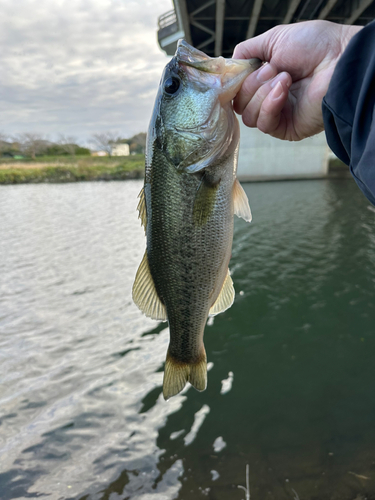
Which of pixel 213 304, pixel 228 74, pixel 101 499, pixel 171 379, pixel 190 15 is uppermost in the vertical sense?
pixel 190 15

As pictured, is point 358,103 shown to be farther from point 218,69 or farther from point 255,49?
point 255,49

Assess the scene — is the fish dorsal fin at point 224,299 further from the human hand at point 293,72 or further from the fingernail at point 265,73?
the fingernail at point 265,73

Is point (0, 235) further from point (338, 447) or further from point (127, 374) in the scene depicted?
point (338, 447)

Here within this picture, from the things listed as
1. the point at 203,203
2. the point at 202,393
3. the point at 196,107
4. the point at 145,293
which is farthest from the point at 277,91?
the point at 202,393

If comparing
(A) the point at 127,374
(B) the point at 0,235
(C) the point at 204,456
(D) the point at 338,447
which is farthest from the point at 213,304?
(B) the point at 0,235

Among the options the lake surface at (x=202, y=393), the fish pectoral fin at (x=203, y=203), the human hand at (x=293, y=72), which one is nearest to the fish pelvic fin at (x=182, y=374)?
the fish pectoral fin at (x=203, y=203)

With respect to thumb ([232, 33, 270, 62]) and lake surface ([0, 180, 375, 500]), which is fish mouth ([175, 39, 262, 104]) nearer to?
thumb ([232, 33, 270, 62])

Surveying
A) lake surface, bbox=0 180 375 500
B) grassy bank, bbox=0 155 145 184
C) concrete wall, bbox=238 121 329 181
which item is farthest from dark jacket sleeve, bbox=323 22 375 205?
grassy bank, bbox=0 155 145 184
